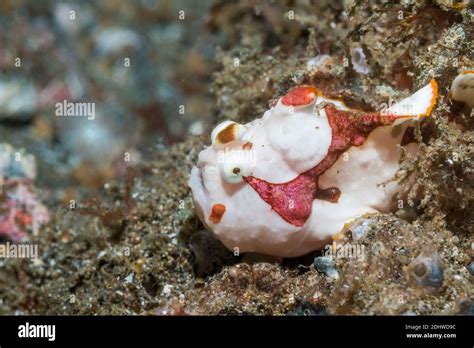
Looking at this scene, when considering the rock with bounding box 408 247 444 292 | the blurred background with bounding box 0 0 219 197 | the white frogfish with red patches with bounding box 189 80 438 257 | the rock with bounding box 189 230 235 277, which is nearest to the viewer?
the rock with bounding box 408 247 444 292

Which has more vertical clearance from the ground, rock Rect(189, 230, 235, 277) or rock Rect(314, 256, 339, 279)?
rock Rect(189, 230, 235, 277)

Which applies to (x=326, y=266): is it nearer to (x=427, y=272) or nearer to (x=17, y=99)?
(x=427, y=272)

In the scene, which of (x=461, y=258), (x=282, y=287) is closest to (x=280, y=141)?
(x=282, y=287)

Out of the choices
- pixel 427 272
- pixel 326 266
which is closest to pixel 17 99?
pixel 326 266

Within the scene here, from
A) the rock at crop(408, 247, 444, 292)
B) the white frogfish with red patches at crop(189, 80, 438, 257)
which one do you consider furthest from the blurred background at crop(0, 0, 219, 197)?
the rock at crop(408, 247, 444, 292)

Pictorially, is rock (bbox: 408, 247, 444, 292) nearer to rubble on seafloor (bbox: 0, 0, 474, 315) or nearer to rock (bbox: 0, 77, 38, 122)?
rubble on seafloor (bbox: 0, 0, 474, 315)

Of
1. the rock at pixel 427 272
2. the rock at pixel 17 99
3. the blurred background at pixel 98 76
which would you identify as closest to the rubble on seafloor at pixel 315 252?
the rock at pixel 427 272

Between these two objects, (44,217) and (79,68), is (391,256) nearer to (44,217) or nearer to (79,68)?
(44,217)
